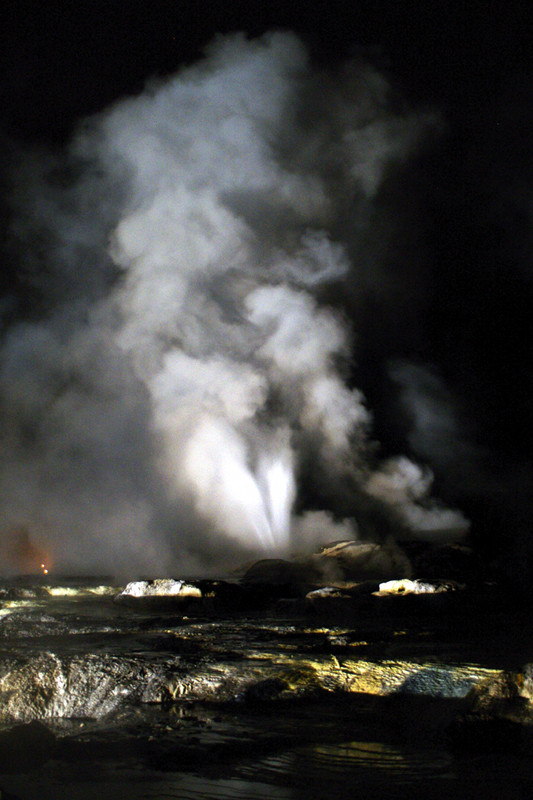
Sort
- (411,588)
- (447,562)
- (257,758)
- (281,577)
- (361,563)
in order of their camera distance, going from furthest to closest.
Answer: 1. (447,562)
2. (361,563)
3. (281,577)
4. (411,588)
5. (257,758)

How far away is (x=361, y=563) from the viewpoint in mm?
21328

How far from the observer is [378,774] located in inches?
173

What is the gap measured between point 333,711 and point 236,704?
102 centimetres

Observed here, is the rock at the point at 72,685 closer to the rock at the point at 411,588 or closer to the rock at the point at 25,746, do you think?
the rock at the point at 25,746

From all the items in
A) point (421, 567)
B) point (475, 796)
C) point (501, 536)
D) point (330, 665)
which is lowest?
point (475, 796)

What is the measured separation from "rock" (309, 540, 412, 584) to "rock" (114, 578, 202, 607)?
6.29 meters

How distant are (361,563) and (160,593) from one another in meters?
9.36

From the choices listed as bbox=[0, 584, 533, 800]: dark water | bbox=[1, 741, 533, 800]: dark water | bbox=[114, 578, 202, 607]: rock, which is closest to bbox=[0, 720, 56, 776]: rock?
bbox=[0, 584, 533, 800]: dark water

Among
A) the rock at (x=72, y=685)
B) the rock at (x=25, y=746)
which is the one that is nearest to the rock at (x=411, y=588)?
the rock at (x=72, y=685)

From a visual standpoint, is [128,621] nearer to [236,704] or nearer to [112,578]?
[236,704]

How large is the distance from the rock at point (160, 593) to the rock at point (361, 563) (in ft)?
20.6

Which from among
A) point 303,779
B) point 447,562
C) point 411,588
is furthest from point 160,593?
point 447,562

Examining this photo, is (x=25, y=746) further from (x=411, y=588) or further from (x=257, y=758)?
(x=411, y=588)

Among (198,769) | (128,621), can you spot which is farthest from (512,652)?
(128,621)
